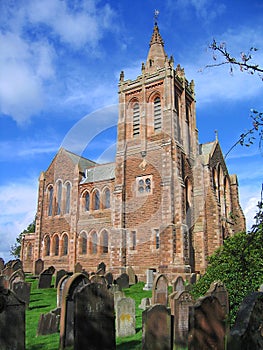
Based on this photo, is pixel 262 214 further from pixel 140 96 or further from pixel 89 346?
pixel 140 96

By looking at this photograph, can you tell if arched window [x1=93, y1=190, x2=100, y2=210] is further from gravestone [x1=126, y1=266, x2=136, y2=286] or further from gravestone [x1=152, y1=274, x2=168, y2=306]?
gravestone [x1=152, y1=274, x2=168, y2=306]

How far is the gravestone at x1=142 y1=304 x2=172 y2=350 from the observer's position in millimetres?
6688

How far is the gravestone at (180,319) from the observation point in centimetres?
703

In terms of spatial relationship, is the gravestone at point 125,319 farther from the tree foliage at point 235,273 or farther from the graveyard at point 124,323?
the tree foliage at point 235,273

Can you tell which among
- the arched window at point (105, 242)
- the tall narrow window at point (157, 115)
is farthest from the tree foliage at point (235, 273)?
the tall narrow window at point (157, 115)

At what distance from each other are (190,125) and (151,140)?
5434 mm

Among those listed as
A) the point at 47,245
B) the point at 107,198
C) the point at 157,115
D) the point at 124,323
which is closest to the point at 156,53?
the point at 157,115

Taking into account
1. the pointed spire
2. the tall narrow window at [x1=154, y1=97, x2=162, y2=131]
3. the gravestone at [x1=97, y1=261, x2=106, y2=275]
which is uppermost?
the pointed spire

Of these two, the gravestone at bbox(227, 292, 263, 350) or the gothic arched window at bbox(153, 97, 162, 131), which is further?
the gothic arched window at bbox(153, 97, 162, 131)

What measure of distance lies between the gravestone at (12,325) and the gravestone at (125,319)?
10.8 ft

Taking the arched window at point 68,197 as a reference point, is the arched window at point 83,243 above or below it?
below

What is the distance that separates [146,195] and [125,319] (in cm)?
1638

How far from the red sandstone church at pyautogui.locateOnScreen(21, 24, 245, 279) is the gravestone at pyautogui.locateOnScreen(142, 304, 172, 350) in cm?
1516

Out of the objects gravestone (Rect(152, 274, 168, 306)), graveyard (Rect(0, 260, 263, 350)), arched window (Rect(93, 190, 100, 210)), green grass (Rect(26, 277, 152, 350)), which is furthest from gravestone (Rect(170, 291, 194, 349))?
arched window (Rect(93, 190, 100, 210))
